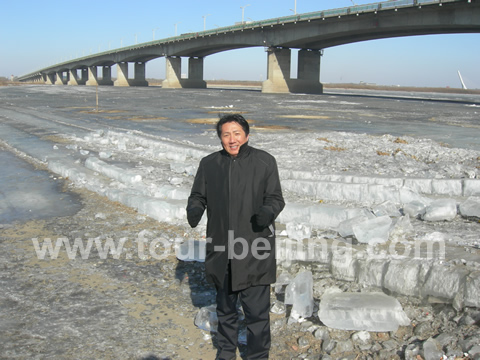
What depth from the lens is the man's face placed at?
9.37ft

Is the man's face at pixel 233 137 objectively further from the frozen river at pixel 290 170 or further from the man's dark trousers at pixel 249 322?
the frozen river at pixel 290 170

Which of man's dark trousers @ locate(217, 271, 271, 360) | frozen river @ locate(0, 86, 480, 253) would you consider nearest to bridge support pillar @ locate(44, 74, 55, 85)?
frozen river @ locate(0, 86, 480, 253)

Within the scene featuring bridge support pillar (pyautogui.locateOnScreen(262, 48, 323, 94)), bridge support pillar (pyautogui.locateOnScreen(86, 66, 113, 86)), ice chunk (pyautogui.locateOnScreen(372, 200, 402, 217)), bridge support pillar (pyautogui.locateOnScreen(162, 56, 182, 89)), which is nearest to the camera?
ice chunk (pyautogui.locateOnScreen(372, 200, 402, 217))

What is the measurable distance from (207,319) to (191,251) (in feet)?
4.06

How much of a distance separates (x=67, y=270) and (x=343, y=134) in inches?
351

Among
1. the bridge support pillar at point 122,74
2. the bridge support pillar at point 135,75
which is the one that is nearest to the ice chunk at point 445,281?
the bridge support pillar at point 135,75

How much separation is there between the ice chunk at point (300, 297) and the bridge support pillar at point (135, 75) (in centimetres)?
8614

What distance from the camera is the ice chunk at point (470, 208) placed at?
4.95 m

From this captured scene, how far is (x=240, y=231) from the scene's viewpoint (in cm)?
283

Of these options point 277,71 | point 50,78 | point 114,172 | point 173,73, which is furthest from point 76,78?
point 114,172

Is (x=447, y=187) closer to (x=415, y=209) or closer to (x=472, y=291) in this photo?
(x=415, y=209)

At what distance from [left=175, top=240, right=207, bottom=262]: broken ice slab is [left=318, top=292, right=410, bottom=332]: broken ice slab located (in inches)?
56.7

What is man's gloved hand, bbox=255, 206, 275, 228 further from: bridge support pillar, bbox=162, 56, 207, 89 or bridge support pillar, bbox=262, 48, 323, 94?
bridge support pillar, bbox=162, 56, 207, 89

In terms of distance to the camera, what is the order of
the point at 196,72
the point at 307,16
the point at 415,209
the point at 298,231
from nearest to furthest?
the point at 298,231, the point at 415,209, the point at 307,16, the point at 196,72
